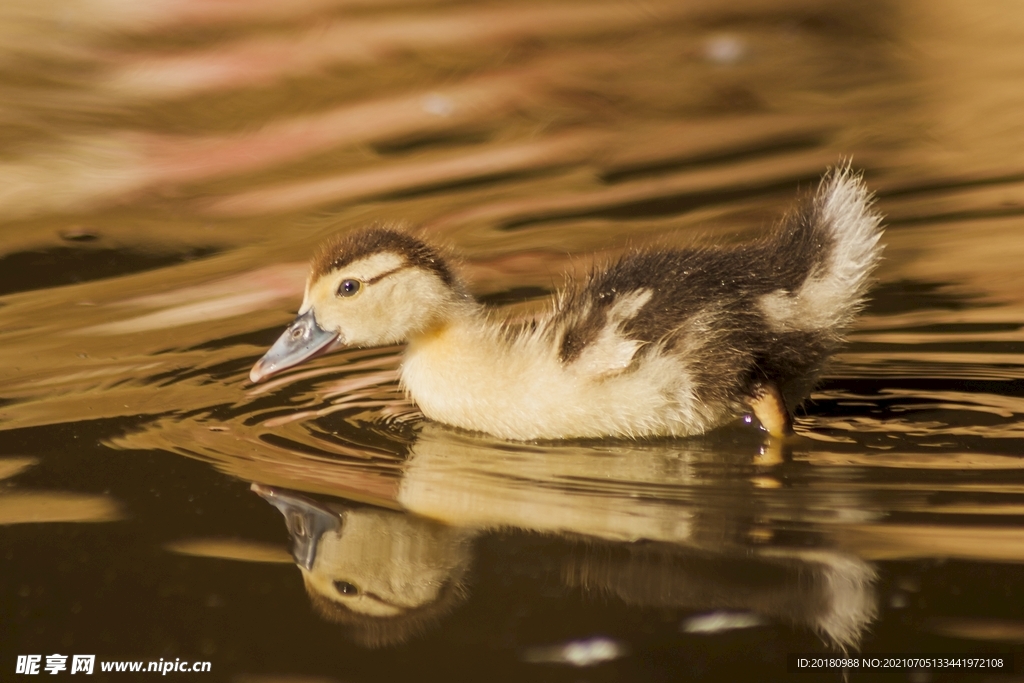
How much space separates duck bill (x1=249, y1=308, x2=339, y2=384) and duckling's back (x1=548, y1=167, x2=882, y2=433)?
0.63 metres

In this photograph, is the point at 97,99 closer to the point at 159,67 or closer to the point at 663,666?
the point at 159,67

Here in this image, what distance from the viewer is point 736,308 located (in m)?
3.20

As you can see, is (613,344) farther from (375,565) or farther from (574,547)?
(375,565)

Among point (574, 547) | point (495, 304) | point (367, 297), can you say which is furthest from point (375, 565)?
point (495, 304)

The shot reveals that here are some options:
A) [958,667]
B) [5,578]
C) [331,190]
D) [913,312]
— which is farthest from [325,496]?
[331,190]

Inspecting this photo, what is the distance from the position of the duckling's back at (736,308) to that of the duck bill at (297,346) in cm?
63

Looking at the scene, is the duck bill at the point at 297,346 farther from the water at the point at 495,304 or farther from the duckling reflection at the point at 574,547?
the duckling reflection at the point at 574,547

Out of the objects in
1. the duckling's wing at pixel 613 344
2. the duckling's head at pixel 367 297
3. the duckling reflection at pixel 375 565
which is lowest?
the duckling reflection at pixel 375 565

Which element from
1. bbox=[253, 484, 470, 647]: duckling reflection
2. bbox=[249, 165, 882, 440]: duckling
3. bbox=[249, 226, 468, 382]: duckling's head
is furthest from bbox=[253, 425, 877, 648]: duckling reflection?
bbox=[249, 226, 468, 382]: duckling's head

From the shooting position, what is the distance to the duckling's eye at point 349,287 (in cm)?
342

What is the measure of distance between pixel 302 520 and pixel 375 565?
0.85ft

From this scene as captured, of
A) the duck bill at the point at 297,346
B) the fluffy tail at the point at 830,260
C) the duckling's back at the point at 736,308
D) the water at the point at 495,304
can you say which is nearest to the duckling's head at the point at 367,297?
the duck bill at the point at 297,346

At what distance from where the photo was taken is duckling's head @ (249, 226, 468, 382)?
3408mm

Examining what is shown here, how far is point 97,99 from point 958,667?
5.01 m
